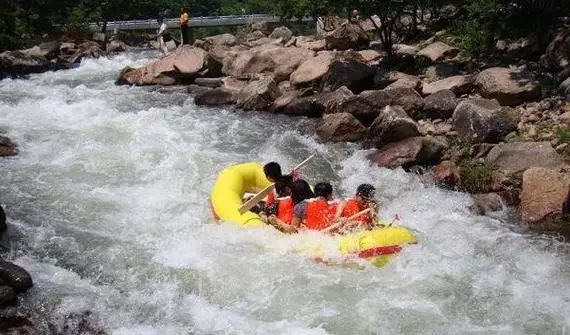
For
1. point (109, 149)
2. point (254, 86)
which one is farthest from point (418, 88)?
point (109, 149)

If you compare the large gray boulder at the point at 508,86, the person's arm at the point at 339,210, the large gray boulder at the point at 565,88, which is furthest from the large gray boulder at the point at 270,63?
the person's arm at the point at 339,210

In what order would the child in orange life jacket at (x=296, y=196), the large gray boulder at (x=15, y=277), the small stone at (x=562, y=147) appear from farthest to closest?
1. the small stone at (x=562, y=147)
2. the child in orange life jacket at (x=296, y=196)
3. the large gray boulder at (x=15, y=277)

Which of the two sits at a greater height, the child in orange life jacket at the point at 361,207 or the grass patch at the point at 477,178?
the child in orange life jacket at the point at 361,207

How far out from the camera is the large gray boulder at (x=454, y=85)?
11.2 meters

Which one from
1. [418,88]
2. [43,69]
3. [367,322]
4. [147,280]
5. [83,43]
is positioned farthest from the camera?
[83,43]

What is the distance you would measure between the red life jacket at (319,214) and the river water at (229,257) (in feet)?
0.81

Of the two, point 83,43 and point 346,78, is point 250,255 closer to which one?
point 346,78

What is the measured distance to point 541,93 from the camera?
1029 cm

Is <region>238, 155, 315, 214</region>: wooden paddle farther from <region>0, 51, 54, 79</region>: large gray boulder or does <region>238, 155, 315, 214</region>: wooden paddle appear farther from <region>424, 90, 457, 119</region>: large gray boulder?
<region>0, 51, 54, 79</region>: large gray boulder

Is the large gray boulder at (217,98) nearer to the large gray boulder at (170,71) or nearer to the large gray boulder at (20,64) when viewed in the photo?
the large gray boulder at (170,71)

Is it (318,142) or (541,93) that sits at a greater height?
(541,93)

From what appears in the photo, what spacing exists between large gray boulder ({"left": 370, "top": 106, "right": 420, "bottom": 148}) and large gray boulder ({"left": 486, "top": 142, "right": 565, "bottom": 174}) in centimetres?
145

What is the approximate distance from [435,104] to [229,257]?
562 centimetres

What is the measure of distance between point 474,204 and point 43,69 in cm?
1517
